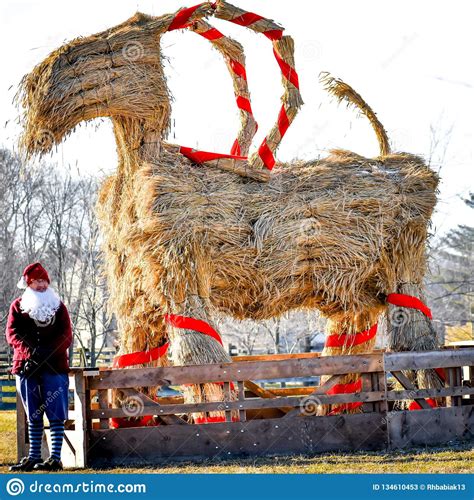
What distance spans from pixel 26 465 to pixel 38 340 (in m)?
0.89

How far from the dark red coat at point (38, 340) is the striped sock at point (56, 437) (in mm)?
382

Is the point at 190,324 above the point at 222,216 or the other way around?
the other way around

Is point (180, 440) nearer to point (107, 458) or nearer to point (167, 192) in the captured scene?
point (107, 458)

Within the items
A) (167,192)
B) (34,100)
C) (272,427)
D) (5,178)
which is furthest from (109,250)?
(5,178)

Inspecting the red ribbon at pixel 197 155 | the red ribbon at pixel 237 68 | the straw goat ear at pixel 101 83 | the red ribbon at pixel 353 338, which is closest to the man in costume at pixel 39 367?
the straw goat ear at pixel 101 83

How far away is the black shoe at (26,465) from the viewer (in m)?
6.54

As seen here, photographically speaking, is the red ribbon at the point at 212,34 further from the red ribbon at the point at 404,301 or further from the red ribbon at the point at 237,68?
the red ribbon at the point at 404,301

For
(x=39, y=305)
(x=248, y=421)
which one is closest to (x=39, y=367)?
(x=39, y=305)

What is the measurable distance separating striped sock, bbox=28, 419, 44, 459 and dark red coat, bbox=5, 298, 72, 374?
1.30 ft

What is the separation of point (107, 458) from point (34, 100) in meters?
2.77

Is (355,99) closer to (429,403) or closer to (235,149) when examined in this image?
(235,149)

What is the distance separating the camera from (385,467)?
624 cm

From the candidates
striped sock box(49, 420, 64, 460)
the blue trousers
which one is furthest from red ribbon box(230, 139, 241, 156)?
striped sock box(49, 420, 64, 460)

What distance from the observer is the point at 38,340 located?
6.63 meters
